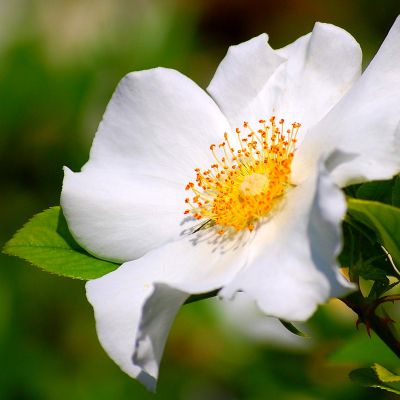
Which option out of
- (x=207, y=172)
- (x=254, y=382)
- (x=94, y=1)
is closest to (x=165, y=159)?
(x=207, y=172)

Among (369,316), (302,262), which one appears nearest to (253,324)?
(369,316)

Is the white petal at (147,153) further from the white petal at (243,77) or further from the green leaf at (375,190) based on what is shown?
the green leaf at (375,190)

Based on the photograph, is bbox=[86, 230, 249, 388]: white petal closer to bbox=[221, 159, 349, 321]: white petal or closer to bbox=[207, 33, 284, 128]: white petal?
bbox=[221, 159, 349, 321]: white petal

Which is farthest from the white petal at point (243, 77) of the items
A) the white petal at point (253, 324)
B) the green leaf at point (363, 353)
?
the white petal at point (253, 324)

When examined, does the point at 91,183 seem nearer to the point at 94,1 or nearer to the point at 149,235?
the point at 149,235

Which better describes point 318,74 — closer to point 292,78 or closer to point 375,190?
point 292,78

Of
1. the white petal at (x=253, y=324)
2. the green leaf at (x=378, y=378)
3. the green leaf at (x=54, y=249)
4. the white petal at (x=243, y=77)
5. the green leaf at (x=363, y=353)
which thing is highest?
the white petal at (x=243, y=77)

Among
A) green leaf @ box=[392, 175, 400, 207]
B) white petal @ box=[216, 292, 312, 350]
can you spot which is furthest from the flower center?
white petal @ box=[216, 292, 312, 350]
